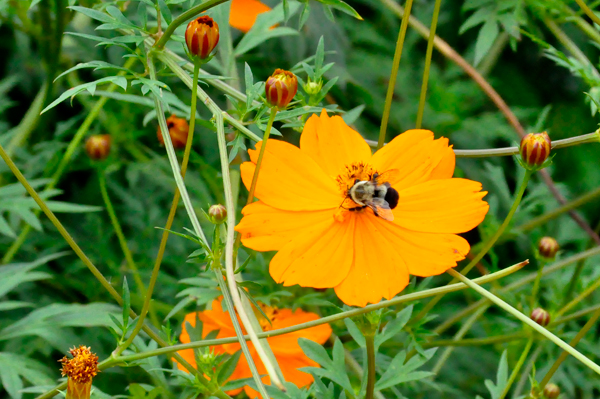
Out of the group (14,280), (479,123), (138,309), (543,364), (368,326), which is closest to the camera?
(368,326)

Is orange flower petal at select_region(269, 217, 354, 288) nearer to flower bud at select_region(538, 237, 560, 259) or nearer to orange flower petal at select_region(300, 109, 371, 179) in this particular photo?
orange flower petal at select_region(300, 109, 371, 179)

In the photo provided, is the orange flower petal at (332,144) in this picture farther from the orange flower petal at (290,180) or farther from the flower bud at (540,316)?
the flower bud at (540,316)

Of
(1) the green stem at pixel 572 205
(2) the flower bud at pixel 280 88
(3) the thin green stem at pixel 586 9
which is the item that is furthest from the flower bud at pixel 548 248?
(2) the flower bud at pixel 280 88

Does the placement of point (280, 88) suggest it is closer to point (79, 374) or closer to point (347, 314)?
point (347, 314)

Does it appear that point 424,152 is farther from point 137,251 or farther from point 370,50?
point 370,50

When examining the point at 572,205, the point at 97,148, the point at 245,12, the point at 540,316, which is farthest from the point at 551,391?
the point at 245,12

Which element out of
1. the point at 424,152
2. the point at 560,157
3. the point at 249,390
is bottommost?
the point at 249,390

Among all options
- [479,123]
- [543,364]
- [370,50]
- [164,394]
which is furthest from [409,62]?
[164,394]
